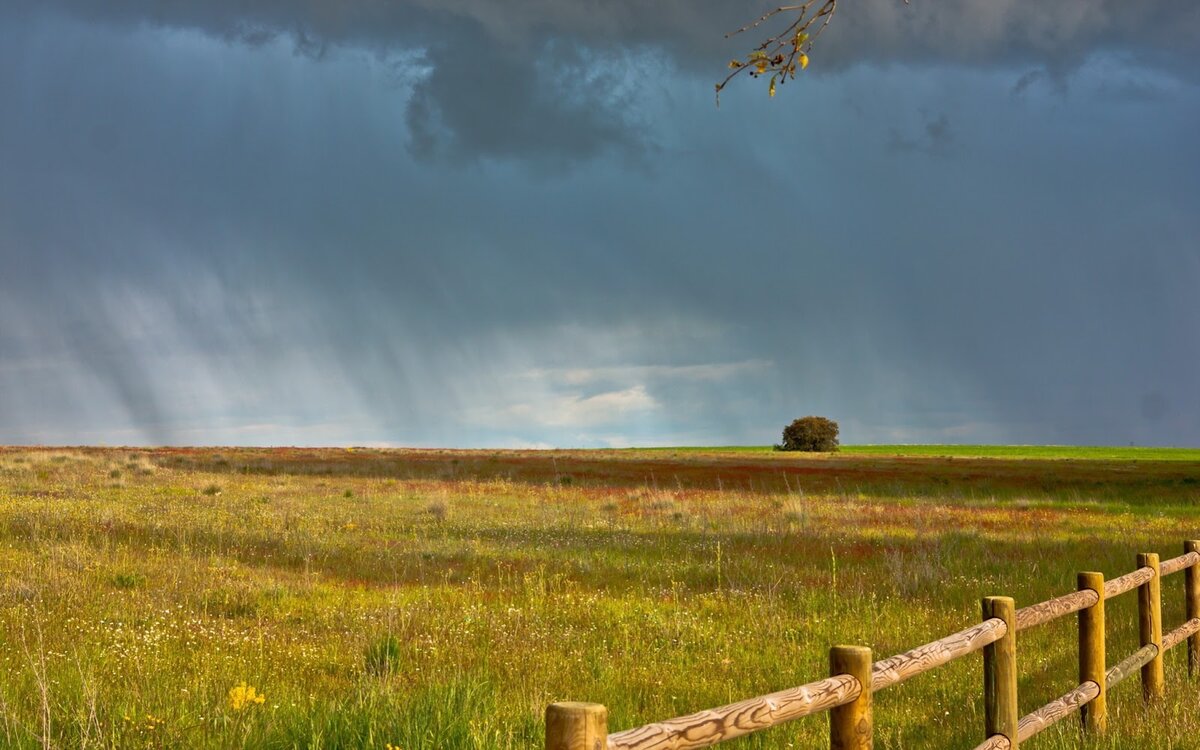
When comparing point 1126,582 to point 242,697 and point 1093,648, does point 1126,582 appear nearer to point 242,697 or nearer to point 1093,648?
point 1093,648

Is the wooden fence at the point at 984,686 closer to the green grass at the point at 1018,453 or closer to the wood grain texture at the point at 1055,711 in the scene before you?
the wood grain texture at the point at 1055,711

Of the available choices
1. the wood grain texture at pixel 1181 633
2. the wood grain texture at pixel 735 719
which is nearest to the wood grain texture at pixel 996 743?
the wood grain texture at pixel 735 719

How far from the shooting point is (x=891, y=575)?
15.3m

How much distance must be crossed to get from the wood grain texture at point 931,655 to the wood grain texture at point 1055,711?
0.98m

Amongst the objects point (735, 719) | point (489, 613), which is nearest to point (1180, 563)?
point (489, 613)

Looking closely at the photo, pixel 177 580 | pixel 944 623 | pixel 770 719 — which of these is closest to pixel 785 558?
pixel 944 623

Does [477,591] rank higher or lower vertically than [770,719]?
lower

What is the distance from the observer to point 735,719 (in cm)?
357

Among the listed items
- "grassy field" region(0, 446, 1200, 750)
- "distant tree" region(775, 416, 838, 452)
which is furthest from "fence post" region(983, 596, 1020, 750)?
"distant tree" region(775, 416, 838, 452)

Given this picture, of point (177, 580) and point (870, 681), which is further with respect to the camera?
point (177, 580)

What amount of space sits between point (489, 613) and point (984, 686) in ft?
21.7

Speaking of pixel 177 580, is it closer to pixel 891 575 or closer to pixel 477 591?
pixel 477 591

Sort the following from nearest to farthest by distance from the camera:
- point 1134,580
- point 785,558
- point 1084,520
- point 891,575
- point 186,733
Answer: point 186,733, point 1134,580, point 891,575, point 785,558, point 1084,520

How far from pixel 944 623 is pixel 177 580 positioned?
10.8 meters
